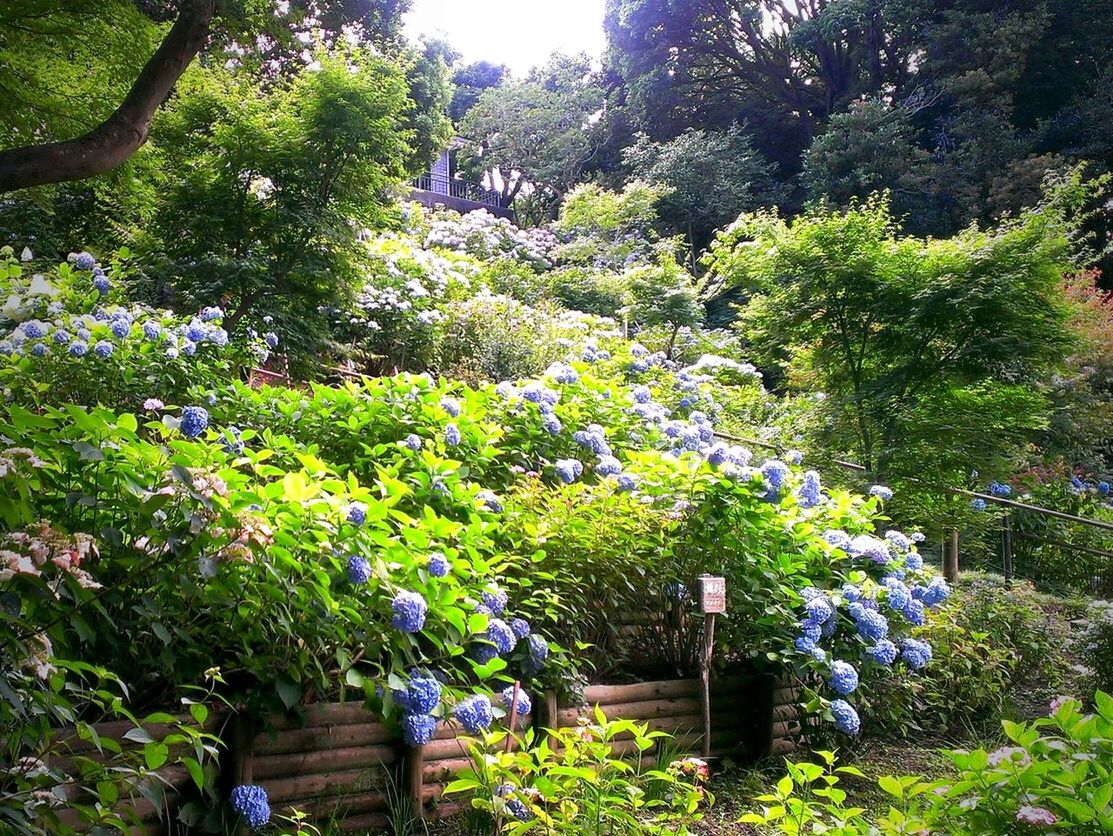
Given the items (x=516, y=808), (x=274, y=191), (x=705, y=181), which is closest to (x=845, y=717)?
(x=516, y=808)

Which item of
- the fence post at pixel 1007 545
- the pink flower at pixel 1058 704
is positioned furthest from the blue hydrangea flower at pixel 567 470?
the fence post at pixel 1007 545

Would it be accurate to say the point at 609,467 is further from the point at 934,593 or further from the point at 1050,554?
the point at 1050,554

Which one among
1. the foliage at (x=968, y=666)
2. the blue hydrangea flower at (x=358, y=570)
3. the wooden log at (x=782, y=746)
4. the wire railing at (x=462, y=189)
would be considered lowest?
the wooden log at (x=782, y=746)

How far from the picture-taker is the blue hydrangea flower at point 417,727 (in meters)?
2.20

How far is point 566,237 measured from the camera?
15883 mm

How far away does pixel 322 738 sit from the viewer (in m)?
2.36

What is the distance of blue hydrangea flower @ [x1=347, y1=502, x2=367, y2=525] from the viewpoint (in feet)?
7.30

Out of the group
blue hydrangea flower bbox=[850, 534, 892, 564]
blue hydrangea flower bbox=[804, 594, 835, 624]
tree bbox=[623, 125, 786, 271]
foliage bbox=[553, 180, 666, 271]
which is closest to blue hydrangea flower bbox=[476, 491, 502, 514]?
blue hydrangea flower bbox=[804, 594, 835, 624]

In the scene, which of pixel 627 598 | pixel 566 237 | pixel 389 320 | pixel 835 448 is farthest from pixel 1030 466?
pixel 566 237

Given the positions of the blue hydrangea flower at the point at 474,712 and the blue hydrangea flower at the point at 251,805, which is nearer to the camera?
the blue hydrangea flower at the point at 251,805

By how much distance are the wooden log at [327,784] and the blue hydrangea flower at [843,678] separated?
5.25 feet

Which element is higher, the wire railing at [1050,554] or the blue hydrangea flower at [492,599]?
the blue hydrangea flower at [492,599]

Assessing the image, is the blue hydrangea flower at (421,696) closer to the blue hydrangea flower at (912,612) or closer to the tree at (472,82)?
the blue hydrangea flower at (912,612)

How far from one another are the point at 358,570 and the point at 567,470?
160 cm
